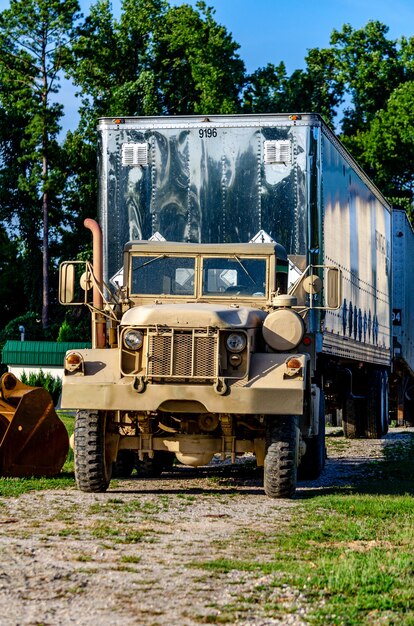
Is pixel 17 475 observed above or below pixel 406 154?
below

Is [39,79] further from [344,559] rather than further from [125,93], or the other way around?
[344,559]

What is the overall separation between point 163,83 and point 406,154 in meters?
12.1

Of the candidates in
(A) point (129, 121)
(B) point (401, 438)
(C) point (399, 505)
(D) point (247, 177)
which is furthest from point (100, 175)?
(B) point (401, 438)

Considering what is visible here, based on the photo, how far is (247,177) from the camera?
1576 cm

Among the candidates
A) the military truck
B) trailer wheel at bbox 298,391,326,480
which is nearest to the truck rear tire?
the military truck

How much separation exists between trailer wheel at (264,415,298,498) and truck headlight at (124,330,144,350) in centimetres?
150

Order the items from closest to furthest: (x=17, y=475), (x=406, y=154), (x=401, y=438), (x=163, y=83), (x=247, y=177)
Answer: (x=17, y=475)
(x=247, y=177)
(x=401, y=438)
(x=406, y=154)
(x=163, y=83)

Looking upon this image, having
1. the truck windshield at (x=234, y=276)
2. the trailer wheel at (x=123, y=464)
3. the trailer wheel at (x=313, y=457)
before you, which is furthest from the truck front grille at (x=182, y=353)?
the trailer wheel at (x=313, y=457)

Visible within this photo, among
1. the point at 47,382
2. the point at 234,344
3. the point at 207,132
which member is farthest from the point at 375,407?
the point at 47,382

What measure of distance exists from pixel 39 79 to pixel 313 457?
156 ft

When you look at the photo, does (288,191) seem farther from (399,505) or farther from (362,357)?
(362,357)

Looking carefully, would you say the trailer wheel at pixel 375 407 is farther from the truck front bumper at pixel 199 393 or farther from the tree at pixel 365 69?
the tree at pixel 365 69

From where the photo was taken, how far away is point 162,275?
1449 centimetres

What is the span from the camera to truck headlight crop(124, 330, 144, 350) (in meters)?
13.2
